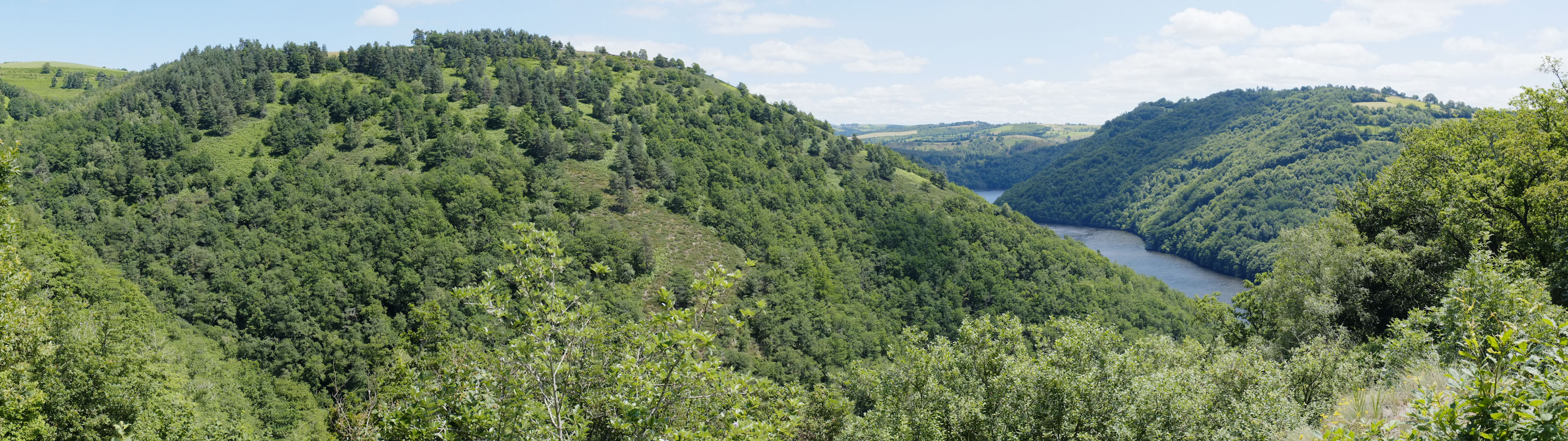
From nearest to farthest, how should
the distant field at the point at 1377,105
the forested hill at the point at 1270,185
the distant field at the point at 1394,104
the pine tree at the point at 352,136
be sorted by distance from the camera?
1. the pine tree at the point at 352,136
2. the forested hill at the point at 1270,185
3. the distant field at the point at 1394,104
4. the distant field at the point at 1377,105

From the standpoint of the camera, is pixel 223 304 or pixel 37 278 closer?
pixel 37 278

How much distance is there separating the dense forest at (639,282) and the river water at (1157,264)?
36219 millimetres

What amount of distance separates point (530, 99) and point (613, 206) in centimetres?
3523

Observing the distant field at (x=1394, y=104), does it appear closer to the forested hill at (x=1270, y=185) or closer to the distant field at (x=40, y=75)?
the forested hill at (x=1270, y=185)

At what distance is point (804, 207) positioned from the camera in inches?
3775

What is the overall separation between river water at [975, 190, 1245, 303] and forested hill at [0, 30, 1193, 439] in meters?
30.6

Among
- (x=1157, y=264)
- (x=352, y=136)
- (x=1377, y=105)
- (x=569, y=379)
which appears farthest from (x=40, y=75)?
(x=1377, y=105)

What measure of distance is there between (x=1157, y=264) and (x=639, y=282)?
12294cm

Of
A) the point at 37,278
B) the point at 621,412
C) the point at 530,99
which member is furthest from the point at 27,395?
the point at 530,99

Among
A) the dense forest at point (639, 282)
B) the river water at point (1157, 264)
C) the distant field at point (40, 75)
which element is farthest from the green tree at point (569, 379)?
the distant field at point (40, 75)

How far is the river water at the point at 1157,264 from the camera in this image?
389ft

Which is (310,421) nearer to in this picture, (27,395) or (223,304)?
(223,304)

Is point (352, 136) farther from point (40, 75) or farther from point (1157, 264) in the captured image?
point (1157, 264)

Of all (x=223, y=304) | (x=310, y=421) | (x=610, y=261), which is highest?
(x=610, y=261)
